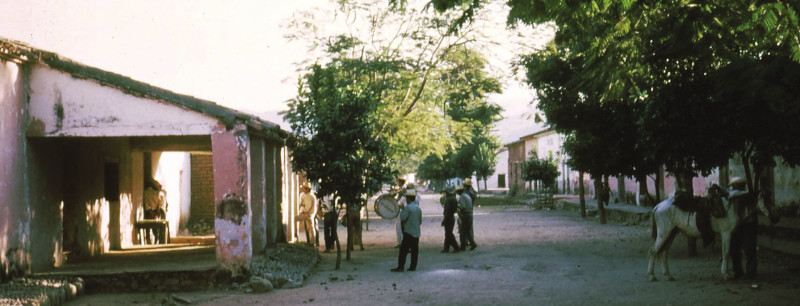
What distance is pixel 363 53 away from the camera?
25875 millimetres

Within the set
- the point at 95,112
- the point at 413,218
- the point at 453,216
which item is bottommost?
the point at 453,216

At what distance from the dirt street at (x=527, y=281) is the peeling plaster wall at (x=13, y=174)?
122 cm

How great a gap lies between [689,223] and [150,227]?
1313 centimetres

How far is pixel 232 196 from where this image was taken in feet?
40.5

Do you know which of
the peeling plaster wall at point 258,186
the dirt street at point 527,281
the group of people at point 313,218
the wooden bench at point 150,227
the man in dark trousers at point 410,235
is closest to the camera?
the dirt street at point 527,281

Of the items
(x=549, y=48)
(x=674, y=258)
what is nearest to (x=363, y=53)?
(x=549, y=48)

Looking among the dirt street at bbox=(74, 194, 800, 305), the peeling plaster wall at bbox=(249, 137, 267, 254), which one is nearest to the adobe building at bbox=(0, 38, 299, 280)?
the peeling plaster wall at bbox=(249, 137, 267, 254)

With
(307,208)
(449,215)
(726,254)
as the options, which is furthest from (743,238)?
(307,208)

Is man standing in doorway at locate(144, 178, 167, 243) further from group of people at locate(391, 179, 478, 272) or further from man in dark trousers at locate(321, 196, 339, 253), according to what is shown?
group of people at locate(391, 179, 478, 272)

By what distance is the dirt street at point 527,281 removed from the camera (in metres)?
10.3

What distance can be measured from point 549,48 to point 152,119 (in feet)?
47.0

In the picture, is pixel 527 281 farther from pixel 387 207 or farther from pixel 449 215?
pixel 387 207

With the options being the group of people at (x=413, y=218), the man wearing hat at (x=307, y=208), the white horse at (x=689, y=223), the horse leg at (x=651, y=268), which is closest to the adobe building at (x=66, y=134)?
the group of people at (x=413, y=218)

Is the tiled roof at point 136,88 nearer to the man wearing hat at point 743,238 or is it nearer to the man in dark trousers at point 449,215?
the man in dark trousers at point 449,215
